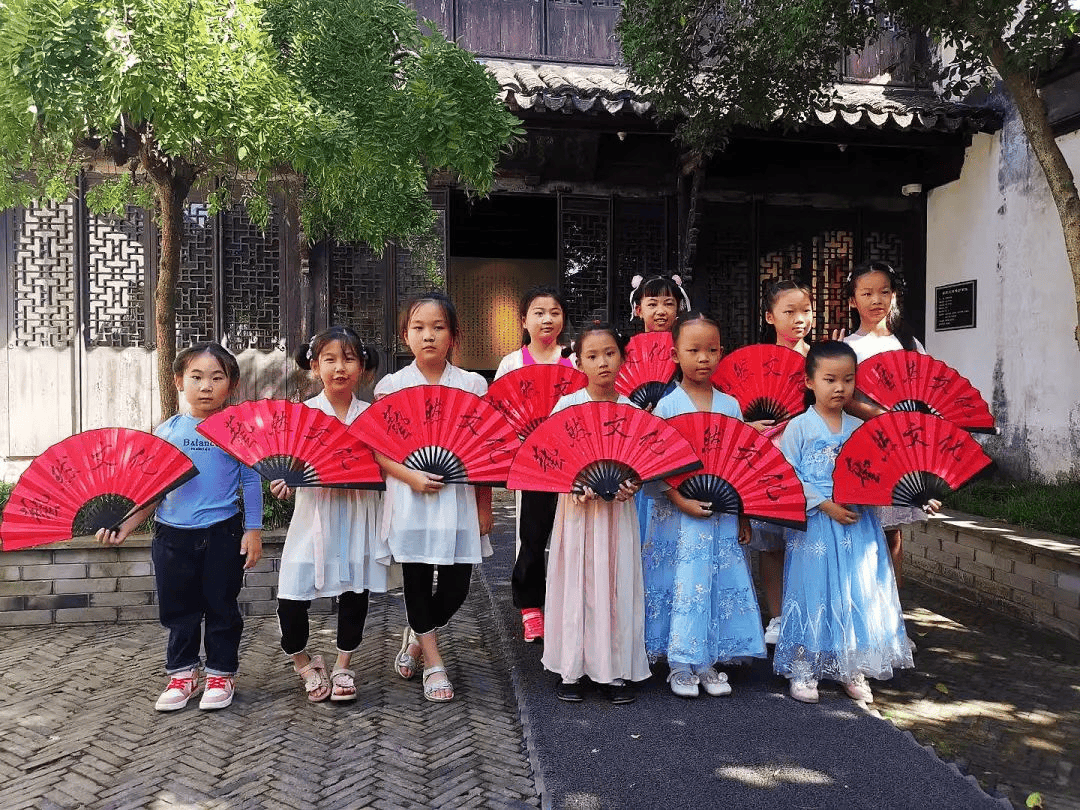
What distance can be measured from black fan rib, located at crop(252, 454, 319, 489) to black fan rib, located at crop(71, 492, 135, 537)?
0.57m

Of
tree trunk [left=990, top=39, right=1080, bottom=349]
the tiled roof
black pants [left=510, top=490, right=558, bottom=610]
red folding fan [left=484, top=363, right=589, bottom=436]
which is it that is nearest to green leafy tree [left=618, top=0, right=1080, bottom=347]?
tree trunk [left=990, top=39, right=1080, bottom=349]

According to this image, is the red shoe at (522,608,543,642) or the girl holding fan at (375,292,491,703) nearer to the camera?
the girl holding fan at (375,292,491,703)

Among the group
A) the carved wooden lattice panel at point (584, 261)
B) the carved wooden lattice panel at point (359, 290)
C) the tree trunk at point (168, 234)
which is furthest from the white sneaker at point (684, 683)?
the carved wooden lattice panel at point (359, 290)

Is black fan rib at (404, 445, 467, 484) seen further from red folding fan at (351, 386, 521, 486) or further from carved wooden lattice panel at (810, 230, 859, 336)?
carved wooden lattice panel at (810, 230, 859, 336)

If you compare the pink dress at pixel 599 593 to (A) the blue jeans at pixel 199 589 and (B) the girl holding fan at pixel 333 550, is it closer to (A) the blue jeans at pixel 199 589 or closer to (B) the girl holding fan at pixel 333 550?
(B) the girl holding fan at pixel 333 550

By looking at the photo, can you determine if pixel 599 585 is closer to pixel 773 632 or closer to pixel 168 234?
pixel 773 632

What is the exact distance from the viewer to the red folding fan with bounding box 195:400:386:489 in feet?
11.1

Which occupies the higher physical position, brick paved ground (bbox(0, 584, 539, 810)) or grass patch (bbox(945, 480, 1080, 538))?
grass patch (bbox(945, 480, 1080, 538))

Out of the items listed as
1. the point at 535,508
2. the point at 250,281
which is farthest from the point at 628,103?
the point at 535,508

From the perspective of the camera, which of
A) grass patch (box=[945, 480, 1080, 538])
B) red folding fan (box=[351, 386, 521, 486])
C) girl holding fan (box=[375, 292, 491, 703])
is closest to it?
red folding fan (box=[351, 386, 521, 486])

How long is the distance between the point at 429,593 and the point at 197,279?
219 inches

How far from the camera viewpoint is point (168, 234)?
5.12 meters

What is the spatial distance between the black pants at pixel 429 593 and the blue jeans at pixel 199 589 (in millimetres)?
786

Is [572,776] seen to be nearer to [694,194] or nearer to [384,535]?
[384,535]
